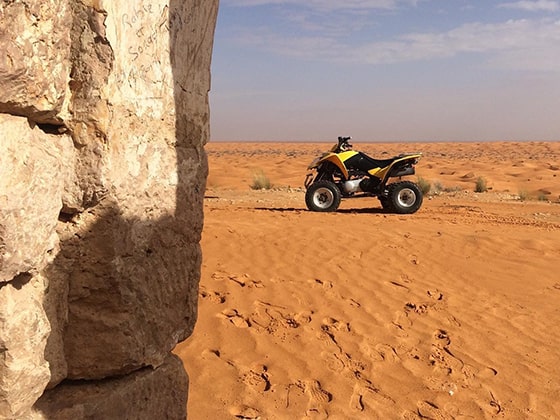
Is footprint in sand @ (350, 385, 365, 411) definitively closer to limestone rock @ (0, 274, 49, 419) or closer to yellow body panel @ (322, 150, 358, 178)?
limestone rock @ (0, 274, 49, 419)

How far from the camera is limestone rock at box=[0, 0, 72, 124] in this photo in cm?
142

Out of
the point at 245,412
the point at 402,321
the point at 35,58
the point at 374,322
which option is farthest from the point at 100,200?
the point at 402,321

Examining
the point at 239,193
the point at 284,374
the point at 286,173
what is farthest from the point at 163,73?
the point at 286,173

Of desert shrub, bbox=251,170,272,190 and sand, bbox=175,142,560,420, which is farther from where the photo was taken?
desert shrub, bbox=251,170,272,190

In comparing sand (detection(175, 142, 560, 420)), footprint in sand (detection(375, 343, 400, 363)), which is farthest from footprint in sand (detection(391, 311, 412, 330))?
footprint in sand (detection(375, 343, 400, 363))

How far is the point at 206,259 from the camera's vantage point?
6.10 m

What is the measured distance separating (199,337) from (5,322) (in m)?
2.97

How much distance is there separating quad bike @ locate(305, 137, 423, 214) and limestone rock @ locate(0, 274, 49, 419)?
27.6 ft

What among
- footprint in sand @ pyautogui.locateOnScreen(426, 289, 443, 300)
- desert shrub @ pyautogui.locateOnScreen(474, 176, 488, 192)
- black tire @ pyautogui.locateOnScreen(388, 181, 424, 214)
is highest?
black tire @ pyautogui.locateOnScreen(388, 181, 424, 214)

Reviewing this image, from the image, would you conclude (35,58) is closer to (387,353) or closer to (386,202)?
(387,353)

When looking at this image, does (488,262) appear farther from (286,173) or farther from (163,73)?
(286,173)

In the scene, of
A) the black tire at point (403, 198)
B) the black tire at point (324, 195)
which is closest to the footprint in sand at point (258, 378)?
the black tire at point (324, 195)

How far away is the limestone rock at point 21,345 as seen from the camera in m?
1.53

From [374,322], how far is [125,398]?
10.5ft
